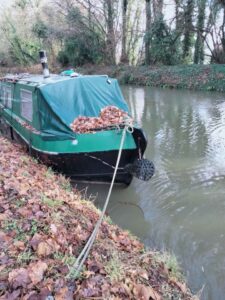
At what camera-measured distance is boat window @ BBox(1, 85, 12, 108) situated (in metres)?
8.68

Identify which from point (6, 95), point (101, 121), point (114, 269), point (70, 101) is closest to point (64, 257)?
point (114, 269)

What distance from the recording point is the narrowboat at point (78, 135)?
18.1ft

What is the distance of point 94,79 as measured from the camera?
655 centimetres

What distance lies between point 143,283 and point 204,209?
8.45ft

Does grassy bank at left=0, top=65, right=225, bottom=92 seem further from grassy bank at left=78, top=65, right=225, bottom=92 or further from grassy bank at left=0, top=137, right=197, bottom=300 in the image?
grassy bank at left=0, top=137, right=197, bottom=300

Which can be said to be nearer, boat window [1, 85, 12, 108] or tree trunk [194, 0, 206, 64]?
boat window [1, 85, 12, 108]

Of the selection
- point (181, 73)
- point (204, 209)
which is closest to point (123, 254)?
point (204, 209)

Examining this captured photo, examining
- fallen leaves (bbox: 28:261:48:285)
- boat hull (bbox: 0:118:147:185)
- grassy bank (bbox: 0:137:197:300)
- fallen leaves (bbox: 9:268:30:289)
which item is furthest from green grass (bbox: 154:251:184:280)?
boat hull (bbox: 0:118:147:185)

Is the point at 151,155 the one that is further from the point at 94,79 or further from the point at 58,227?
the point at 58,227

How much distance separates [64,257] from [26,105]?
15.6ft

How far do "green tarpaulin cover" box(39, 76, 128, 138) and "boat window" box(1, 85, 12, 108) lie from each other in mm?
2920

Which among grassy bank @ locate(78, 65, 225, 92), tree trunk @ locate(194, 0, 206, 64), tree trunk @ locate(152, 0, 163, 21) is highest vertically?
tree trunk @ locate(152, 0, 163, 21)

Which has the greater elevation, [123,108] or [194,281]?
[123,108]

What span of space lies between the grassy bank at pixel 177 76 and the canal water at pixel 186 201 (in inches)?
266
